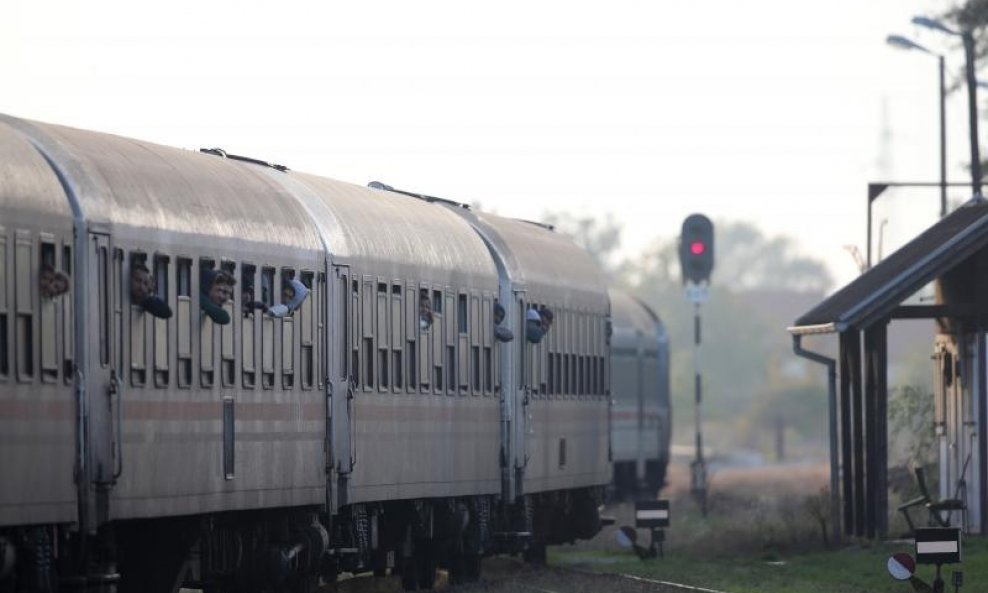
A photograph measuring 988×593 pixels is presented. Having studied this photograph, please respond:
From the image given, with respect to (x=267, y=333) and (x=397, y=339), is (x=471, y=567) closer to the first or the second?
(x=397, y=339)

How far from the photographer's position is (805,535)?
34312 mm

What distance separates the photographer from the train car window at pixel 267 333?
20.9 metres

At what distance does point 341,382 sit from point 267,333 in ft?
6.49

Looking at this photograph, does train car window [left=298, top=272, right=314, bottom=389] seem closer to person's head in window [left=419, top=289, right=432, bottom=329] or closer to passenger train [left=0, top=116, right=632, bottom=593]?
passenger train [left=0, top=116, right=632, bottom=593]

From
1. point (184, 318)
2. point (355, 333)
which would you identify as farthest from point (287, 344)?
point (184, 318)

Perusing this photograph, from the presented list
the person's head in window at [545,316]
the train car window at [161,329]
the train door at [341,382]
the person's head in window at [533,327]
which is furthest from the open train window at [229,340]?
the person's head in window at [545,316]

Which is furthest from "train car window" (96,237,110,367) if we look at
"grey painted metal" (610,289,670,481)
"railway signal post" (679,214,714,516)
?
"grey painted metal" (610,289,670,481)

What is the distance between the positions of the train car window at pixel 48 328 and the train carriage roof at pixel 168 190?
0.72m

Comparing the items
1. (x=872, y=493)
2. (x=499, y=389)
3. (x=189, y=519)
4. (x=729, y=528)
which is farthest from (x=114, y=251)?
(x=729, y=528)

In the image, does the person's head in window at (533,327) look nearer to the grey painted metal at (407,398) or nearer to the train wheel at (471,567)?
the grey painted metal at (407,398)

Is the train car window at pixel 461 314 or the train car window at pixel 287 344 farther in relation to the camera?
the train car window at pixel 461 314

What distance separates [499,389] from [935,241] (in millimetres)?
7003

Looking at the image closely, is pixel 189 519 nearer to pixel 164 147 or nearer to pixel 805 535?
pixel 164 147

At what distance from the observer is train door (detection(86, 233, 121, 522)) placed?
17422 mm
